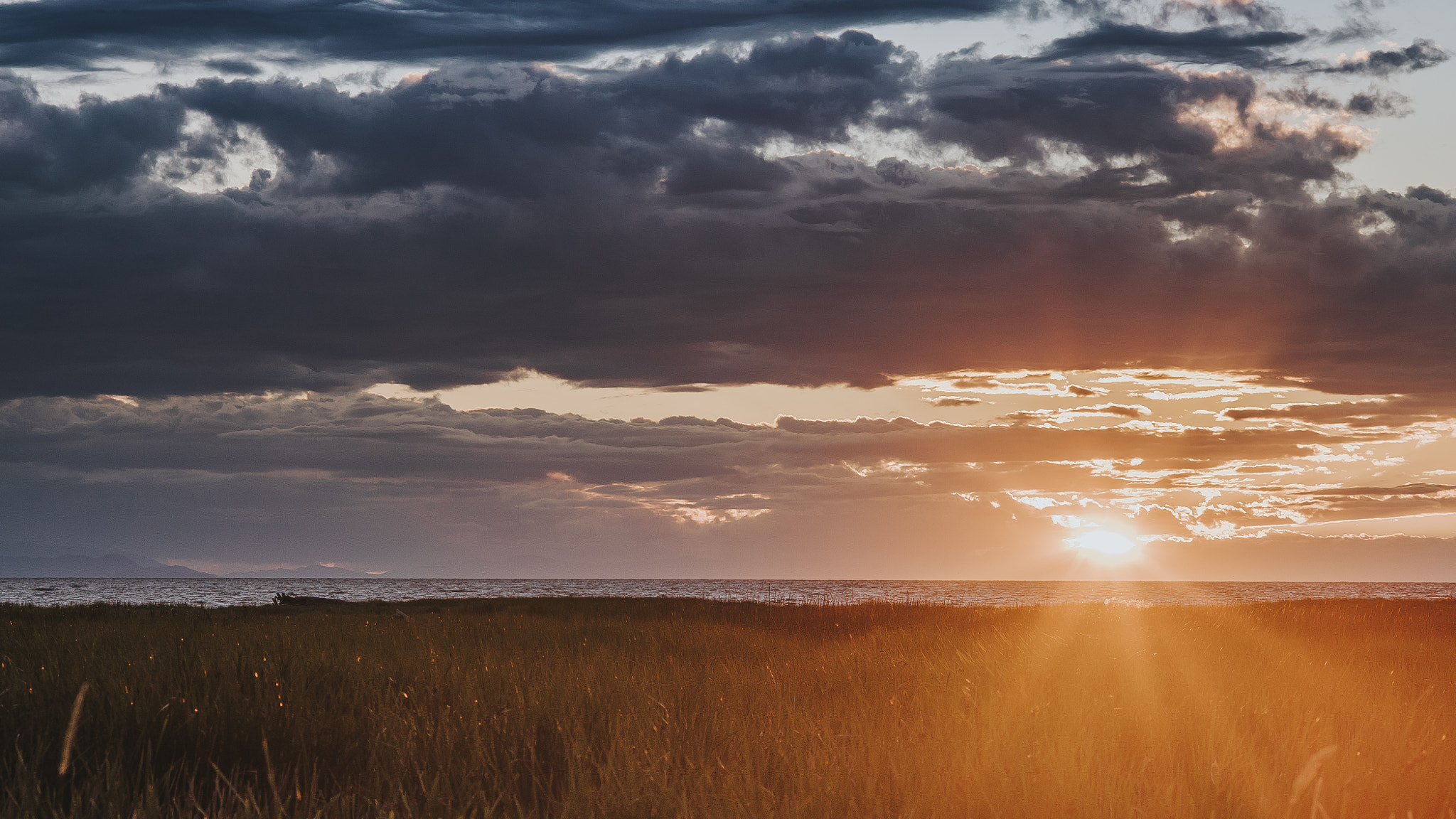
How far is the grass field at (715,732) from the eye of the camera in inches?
184

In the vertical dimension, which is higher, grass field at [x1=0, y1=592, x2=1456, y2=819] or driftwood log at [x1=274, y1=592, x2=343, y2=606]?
grass field at [x1=0, y1=592, x2=1456, y2=819]

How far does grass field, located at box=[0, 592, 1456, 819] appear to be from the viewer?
4.66 metres

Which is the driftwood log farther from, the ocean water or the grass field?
the grass field

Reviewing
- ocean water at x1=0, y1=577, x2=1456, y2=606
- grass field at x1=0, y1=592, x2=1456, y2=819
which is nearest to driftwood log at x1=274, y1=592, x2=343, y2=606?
ocean water at x1=0, y1=577, x2=1456, y2=606

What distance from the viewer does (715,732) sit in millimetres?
6270

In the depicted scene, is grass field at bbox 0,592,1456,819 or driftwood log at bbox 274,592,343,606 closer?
grass field at bbox 0,592,1456,819

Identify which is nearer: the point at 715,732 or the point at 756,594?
the point at 715,732

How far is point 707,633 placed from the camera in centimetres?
1661

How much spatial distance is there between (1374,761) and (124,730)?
7.70 metres

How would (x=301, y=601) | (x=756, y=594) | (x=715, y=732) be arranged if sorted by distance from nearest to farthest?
(x=715, y=732) → (x=301, y=601) → (x=756, y=594)

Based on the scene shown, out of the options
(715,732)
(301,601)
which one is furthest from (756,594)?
(715,732)

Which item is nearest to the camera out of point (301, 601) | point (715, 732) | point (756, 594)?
point (715, 732)

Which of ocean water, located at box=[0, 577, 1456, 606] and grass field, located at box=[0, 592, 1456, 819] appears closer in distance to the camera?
grass field, located at box=[0, 592, 1456, 819]

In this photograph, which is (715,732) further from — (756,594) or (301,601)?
(756,594)
